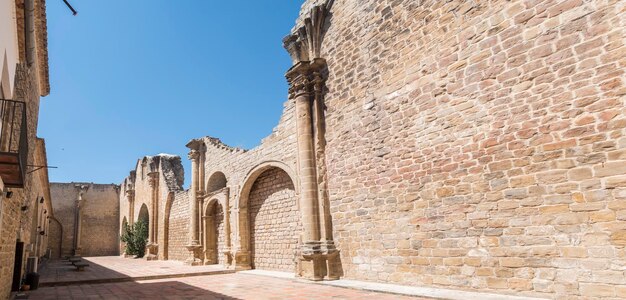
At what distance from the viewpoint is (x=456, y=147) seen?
6871 mm

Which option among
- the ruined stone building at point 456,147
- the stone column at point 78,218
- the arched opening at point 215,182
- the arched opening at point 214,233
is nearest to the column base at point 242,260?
the ruined stone building at point 456,147

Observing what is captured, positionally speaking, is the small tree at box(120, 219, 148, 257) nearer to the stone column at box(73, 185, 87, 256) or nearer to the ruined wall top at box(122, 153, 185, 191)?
the ruined wall top at box(122, 153, 185, 191)

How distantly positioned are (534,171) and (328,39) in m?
6.04

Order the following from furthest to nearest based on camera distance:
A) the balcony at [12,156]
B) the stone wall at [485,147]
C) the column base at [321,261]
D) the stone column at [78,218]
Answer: the stone column at [78,218]
the column base at [321,261]
the stone wall at [485,147]
the balcony at [12,156]

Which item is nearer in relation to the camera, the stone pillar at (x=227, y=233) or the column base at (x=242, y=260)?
the column base at (x=242, y=260)

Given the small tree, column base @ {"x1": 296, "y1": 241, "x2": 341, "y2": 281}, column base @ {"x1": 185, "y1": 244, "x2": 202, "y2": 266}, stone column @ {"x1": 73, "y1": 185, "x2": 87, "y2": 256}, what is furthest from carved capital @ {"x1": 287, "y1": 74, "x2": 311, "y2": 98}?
stone column @ {"x1": 73, "y1": 185, "x2": 87, "y2": 256}

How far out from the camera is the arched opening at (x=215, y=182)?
1644 cm

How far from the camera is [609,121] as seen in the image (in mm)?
5098

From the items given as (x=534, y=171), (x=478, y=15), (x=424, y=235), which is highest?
(x=478, y=15)

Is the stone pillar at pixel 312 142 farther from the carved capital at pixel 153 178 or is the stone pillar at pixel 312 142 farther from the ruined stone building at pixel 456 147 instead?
the carved capital at pixel 153 178

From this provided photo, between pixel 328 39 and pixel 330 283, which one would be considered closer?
pixel 330 283

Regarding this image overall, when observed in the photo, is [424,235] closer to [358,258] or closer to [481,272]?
[481,272]

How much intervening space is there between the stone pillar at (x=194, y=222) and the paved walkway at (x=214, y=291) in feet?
18.2

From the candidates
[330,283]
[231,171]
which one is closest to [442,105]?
[330,283]
